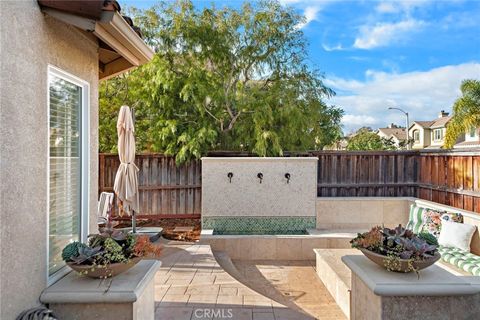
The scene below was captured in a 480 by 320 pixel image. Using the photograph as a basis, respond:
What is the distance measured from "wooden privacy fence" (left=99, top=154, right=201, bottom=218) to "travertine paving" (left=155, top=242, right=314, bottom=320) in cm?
356

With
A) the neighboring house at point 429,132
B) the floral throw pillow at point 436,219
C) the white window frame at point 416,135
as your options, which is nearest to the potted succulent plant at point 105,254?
the floral throw pillow at point 436,219

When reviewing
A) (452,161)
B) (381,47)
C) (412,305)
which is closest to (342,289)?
(412,305)

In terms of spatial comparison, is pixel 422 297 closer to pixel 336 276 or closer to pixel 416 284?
pixel 416 284

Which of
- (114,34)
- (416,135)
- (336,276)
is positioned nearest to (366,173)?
(336,276)

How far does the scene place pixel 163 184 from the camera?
10.2 m

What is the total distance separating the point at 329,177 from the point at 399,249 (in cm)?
747

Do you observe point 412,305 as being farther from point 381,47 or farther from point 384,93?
point 384,93

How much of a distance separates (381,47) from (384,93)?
441 centimetres

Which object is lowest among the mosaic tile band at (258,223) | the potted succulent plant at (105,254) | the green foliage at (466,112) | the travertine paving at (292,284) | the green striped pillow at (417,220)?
the travertine paving at (292,284)

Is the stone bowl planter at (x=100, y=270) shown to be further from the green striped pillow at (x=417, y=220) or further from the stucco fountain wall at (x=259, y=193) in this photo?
the stucco fountain wall at (x=259, y=193)

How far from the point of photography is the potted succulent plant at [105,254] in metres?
2.85

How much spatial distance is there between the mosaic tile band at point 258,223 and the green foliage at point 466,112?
7354 mm

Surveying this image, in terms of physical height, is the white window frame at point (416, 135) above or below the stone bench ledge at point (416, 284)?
above

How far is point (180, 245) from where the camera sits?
25.8 ft
